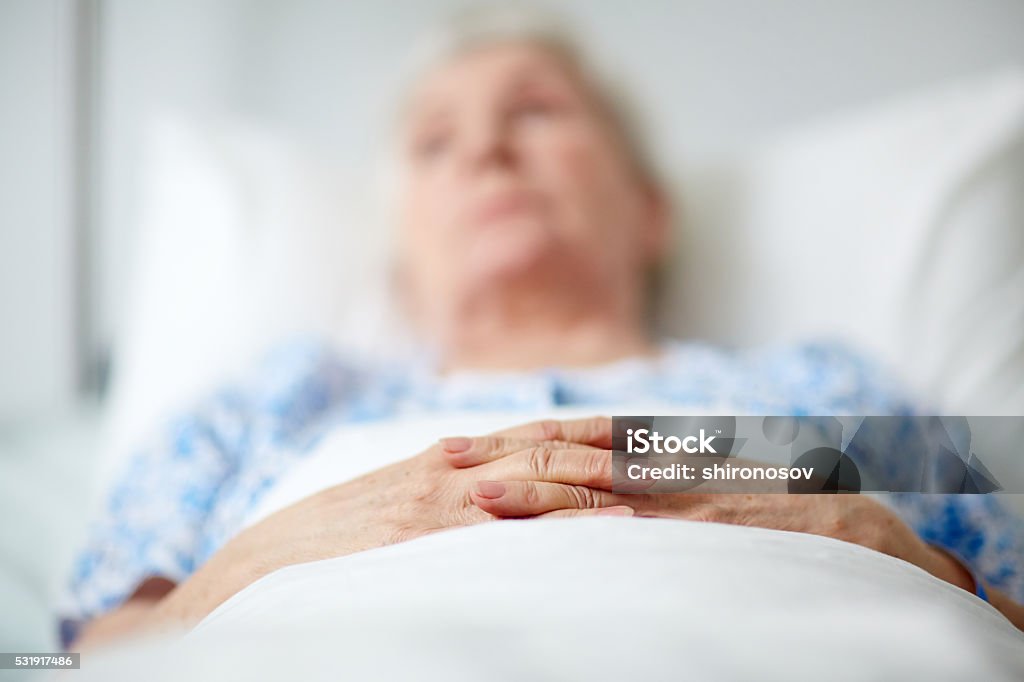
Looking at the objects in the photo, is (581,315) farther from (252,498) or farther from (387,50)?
(387,50)

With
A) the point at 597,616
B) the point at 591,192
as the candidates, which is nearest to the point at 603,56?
the point at 591,192

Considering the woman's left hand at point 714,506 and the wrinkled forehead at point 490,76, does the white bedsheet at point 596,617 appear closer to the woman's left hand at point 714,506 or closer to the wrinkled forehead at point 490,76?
the woman's left hand at point 714,506

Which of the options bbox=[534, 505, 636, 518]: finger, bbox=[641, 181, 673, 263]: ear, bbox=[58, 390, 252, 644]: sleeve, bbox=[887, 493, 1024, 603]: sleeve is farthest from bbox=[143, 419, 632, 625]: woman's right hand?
bbox=[641, 181, 673, 263]: ear

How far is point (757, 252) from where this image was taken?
0.86m

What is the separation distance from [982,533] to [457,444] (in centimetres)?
39

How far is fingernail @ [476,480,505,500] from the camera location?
1.14 ft

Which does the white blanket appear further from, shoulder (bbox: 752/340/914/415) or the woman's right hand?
shoulder (bbox: 752/340/914/415)

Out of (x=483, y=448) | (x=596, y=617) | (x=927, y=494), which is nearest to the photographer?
(x=596, y=617)

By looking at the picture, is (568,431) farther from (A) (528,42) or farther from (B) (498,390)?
(A) (528,42)

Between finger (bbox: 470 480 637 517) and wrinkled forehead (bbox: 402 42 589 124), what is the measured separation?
0.52 metres

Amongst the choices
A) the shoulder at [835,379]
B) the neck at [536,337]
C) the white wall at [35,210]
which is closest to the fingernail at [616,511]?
the shoulder at [835,379]

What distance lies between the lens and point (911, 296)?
733 mm

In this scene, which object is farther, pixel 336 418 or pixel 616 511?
pixel 336 418

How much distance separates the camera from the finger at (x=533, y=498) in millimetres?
343
